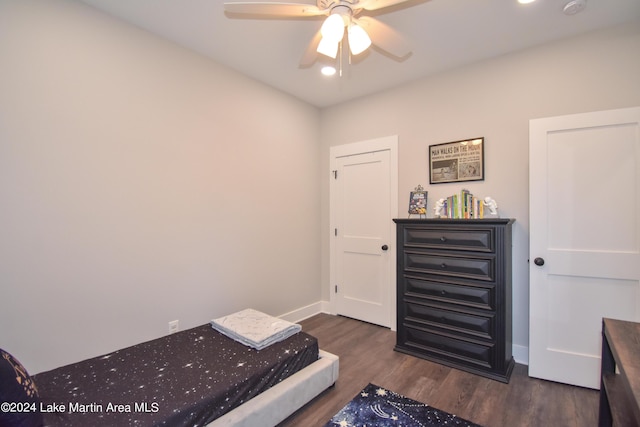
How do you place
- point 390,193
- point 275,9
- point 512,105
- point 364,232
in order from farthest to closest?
point 364,232 < point 390,193 < point 512,105 < point 275,9

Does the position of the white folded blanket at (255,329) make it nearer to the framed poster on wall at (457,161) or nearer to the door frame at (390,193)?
the door frame at (390,193)

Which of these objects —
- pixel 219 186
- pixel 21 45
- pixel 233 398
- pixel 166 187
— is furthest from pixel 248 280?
pixel 21 45

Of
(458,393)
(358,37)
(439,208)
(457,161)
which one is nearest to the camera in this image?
(358,37)

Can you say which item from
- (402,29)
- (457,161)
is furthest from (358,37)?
(457,161)

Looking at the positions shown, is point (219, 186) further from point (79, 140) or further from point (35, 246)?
point (35, 246)

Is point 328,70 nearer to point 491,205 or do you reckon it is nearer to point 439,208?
point 439,208

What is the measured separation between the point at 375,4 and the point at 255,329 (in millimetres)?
2256

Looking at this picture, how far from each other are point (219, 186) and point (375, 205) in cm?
175

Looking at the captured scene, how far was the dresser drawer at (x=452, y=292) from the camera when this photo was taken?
2441 millimetres

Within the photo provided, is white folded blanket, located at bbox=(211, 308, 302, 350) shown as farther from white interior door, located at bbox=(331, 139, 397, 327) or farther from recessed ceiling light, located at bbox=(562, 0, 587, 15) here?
recessed ceiling light, located at bbox=(562, 0, 587, 15)

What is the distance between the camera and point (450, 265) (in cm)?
262

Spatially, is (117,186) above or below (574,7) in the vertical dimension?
below

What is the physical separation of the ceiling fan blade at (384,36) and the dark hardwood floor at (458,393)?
2.43 m

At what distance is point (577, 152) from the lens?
228cm
